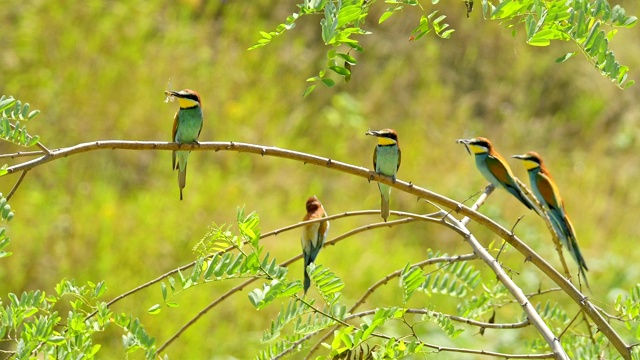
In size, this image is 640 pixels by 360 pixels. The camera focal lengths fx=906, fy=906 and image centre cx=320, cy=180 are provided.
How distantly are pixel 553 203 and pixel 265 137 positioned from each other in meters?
3.70

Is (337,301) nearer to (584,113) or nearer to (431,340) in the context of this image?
(431,340)

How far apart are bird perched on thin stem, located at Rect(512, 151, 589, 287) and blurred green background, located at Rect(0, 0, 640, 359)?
2.14 meters

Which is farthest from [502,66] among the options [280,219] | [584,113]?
[280,219]

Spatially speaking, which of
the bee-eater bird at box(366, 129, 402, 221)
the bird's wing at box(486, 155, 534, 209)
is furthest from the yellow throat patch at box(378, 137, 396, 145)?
the bird's wing at box(486, 155, 534, 209)

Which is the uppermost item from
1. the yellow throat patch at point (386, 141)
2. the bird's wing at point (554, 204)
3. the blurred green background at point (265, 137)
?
the blurred green background at point (265, 137)

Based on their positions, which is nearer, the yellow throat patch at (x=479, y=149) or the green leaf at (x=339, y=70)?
the green leaf at (x=339, y=70)

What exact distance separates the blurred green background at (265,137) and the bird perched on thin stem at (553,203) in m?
2.14

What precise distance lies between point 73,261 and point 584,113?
204 inches

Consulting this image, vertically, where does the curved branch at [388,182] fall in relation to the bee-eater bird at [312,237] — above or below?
below

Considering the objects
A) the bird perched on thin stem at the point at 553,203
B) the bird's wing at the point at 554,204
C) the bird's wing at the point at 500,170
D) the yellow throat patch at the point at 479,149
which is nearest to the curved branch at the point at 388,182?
the bird perched on thin stem at the point at 553,203

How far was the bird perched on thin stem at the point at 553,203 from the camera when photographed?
2836 mm

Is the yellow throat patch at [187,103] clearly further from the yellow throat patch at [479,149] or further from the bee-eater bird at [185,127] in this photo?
the yellow throat patch at [479,149]

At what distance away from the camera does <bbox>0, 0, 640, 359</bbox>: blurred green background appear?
16.8ft

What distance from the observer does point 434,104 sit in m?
7.56
